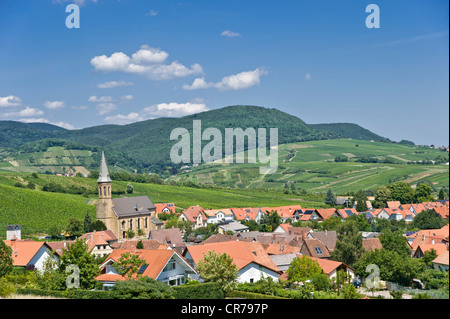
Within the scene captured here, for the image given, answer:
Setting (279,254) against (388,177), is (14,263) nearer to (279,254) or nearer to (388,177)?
(279,254)

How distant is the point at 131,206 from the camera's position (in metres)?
70.9

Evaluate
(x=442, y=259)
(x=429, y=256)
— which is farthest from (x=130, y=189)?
(x=442, y=259)

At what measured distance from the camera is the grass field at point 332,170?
391ft

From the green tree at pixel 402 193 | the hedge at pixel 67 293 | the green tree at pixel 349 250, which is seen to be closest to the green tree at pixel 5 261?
the hedge at pixel 67 293

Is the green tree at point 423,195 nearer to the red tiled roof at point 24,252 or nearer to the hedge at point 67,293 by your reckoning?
the red tiled roof at point 24,252

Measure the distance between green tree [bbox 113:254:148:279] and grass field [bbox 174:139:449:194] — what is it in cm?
8022

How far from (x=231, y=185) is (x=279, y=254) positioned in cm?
9981

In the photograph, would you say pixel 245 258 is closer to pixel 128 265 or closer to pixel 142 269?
pixel 142 269

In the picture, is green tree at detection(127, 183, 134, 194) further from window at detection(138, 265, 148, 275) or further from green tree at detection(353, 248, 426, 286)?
window at detection(138, 265, 148, 275)

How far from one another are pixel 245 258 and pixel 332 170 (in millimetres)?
116092

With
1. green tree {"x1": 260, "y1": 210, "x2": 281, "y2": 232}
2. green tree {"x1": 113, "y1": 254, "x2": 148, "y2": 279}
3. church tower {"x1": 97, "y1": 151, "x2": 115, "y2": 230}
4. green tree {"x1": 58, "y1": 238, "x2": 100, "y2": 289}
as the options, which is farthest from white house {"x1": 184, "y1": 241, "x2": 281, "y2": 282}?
church tower {"x1": 97, "y1": 151, "x2": 115, "y2": 230}

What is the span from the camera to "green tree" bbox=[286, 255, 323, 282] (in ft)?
101

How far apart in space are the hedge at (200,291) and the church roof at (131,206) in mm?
45197

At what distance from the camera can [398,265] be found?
3130 centimetres
